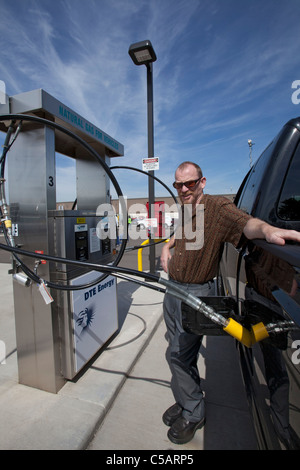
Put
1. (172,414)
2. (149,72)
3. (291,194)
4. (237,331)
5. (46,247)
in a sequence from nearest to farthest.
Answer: (237,331) < (291,194) < (172,414) < (46,247) < (149,72)

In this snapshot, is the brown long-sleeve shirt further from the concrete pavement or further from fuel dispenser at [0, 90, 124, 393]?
the concrete pavement

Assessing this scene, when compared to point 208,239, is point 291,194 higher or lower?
higher

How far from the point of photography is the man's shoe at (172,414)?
183 cm

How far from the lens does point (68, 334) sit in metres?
2.10

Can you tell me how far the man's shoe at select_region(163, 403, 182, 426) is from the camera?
6.01ft

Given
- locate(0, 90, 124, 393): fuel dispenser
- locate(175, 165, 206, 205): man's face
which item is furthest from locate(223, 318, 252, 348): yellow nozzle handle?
locate(0, 90, 124, 393): fuel dispenser

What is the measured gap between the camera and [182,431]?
1.72m

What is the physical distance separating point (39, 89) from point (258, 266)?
6.06ft

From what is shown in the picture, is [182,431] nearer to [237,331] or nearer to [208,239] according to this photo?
[237,331]

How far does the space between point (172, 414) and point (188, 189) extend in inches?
65.5

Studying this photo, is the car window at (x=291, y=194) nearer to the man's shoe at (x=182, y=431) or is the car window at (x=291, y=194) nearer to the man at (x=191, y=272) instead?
the man at (x=191, y=272)

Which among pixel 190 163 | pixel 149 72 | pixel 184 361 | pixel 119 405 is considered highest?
pixel 149 72

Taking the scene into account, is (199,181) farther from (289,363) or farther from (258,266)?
(289,363)

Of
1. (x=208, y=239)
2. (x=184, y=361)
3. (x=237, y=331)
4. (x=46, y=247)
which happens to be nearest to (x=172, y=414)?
(x=184, y=361)
